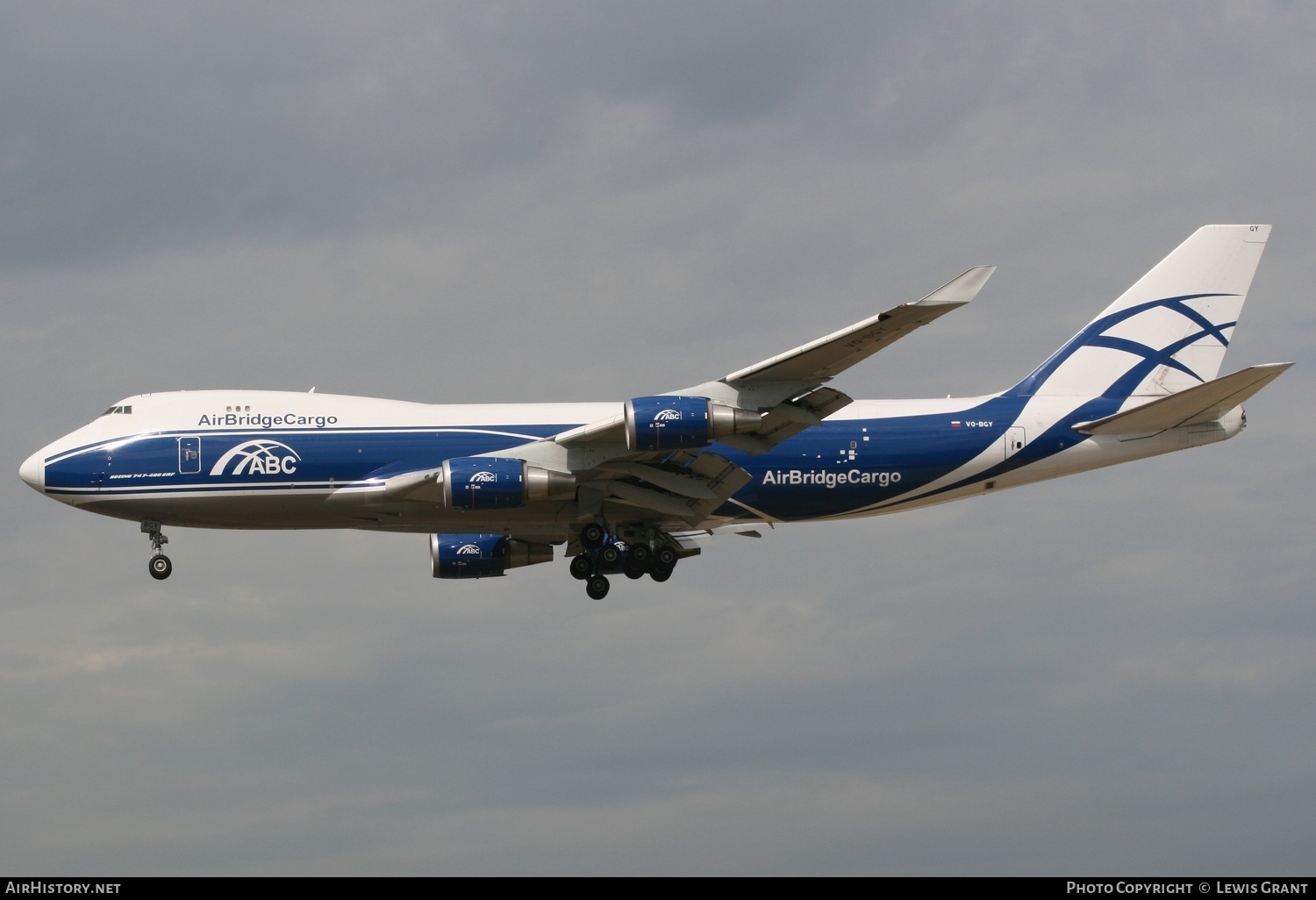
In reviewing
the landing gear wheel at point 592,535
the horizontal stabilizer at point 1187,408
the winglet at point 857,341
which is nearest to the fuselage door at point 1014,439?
the horizontal stabilizer at point 1187,408

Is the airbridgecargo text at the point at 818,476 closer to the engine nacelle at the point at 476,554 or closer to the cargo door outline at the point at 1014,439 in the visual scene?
the cargo door outline at the point at 1014,439

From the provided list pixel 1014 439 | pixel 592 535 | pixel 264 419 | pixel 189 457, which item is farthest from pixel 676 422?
pixel 189 457

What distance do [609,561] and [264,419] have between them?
9670mm

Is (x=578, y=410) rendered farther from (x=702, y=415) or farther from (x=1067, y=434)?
(x=1067, y=434)

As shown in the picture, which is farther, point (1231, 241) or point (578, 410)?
point (1231, 241)

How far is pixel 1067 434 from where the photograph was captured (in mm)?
41594

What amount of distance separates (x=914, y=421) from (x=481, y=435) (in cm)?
1159

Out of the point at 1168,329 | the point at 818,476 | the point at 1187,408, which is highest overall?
the point at 1168,329

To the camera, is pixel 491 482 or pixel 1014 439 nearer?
pixel 491 482

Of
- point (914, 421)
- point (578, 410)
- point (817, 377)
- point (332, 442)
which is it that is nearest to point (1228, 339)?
point (914, 421)

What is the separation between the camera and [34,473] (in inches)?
1554

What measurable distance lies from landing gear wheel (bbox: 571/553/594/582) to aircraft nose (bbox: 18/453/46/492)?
45.4ft

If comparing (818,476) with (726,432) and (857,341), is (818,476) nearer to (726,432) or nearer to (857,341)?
(726,432)

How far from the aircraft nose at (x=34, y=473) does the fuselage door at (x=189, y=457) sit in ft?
11.9
